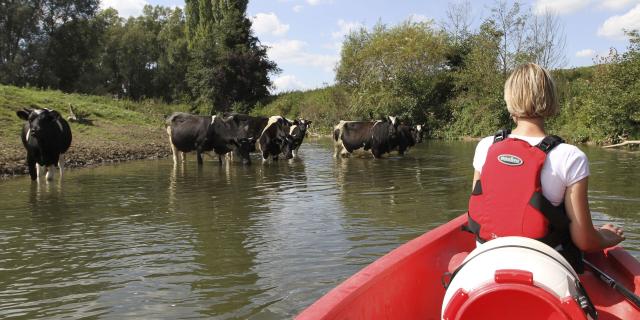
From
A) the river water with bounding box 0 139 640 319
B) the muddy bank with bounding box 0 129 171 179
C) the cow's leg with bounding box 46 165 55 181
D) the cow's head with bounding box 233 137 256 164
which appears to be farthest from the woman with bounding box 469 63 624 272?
the cow's head with bounding box 233 137 256 164

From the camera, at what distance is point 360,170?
1608cm

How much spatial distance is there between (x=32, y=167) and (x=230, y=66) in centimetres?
3960

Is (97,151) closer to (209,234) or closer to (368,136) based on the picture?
(368,136)

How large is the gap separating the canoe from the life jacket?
0.55m

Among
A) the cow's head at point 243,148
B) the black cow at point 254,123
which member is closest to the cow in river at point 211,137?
the cow's head at point 243,148

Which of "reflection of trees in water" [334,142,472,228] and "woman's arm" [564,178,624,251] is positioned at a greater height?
"woman's arm" [564,178,624,251]

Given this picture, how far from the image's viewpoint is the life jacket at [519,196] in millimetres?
2859

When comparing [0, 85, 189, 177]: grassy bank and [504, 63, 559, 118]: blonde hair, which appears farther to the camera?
[0, 85, 189, 177]: grassy bank

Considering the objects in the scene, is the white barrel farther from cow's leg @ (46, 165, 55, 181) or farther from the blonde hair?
cow's leg @ (46, 165, 55, 181)

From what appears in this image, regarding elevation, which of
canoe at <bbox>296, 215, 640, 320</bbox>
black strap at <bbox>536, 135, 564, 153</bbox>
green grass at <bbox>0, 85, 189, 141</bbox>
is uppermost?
green grass at <bbox>0, 85, 189, 141</bbox>

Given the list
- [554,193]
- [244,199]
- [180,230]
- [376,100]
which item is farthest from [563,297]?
[376,100]

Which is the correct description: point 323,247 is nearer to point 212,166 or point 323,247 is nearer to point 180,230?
point 180,230

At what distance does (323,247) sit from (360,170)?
945 cm

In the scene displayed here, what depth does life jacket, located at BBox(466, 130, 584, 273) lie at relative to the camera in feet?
9.38
